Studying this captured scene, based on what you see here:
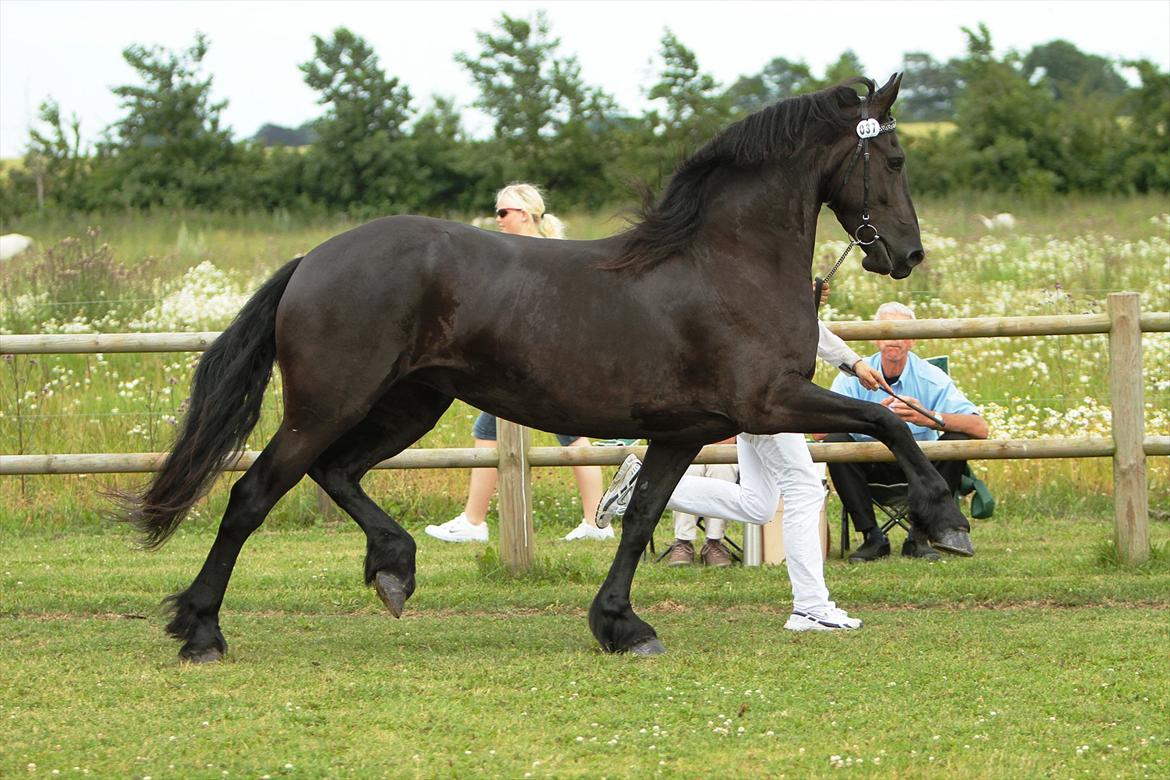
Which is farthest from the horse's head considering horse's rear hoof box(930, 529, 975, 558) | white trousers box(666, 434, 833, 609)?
horse's rear hoof box(930, 529, 975, 558)

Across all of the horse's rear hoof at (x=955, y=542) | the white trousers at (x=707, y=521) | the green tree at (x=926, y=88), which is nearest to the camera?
the horse's rear hoof at (x=955, y=542)

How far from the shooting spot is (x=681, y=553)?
7.95 meters

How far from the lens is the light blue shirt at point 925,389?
26.2ft

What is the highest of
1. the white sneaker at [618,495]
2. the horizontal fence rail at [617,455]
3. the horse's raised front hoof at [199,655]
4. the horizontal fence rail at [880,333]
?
the horizontal fence rail at [880,333]

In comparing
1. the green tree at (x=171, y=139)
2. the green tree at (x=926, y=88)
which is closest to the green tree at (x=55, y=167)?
the green tree at (x=171, y=139)

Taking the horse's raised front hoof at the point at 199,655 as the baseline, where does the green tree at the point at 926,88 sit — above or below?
above

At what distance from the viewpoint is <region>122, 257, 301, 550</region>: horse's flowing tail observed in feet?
17.7

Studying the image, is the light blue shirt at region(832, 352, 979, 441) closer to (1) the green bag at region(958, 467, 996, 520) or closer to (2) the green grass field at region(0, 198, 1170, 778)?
(1) the green bag at region(958, 467, 996, 520)

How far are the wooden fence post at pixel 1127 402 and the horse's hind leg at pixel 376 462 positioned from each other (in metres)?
3.58

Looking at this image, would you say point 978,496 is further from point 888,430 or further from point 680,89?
point 680,89

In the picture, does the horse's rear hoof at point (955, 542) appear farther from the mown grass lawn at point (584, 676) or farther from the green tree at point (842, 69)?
the green tree at point (842, 69)

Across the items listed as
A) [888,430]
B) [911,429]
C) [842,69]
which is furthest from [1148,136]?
[888,430]

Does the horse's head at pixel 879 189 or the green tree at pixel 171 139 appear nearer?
the horse's head at pixel 879 189

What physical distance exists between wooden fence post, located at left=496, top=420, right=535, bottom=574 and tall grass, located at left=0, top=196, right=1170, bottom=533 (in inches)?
84.4
